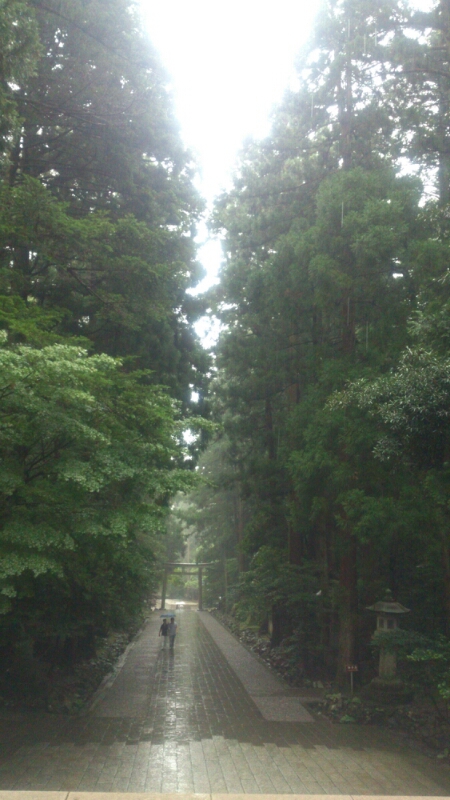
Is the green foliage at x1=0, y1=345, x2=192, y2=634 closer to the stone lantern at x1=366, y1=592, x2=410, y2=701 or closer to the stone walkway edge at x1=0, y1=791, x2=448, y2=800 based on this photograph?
the stone walkway edge at x1=0, y1=791, x2=448, y2=800

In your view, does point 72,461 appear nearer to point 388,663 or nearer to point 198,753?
point 198,753

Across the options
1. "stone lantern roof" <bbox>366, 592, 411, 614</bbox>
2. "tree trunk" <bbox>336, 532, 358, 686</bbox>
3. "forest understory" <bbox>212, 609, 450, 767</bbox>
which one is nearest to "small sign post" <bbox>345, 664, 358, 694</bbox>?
"forest understory" <bbox>212, 609, 450, 767</bbox>

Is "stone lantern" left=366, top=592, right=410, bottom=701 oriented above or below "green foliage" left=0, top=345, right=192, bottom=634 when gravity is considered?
below

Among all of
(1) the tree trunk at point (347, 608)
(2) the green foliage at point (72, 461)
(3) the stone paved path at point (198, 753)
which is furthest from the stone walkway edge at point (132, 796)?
(1) the tree trunk at point (347, 608)

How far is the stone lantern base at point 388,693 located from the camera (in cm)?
1198

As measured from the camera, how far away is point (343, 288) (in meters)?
12.6

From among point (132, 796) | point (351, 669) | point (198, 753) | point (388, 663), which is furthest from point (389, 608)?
point (132, 796)

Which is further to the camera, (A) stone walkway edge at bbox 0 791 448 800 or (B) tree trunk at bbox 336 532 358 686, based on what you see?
(B) tree trunk at bbox 336 532 358 686

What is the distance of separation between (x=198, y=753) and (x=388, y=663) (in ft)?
15.2

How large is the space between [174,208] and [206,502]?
24666 millimetres

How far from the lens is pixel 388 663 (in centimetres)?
1235

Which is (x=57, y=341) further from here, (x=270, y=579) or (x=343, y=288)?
(x=270, y=579)

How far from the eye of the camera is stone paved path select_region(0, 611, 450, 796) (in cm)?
786

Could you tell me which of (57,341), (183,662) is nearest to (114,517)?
(57,341)
